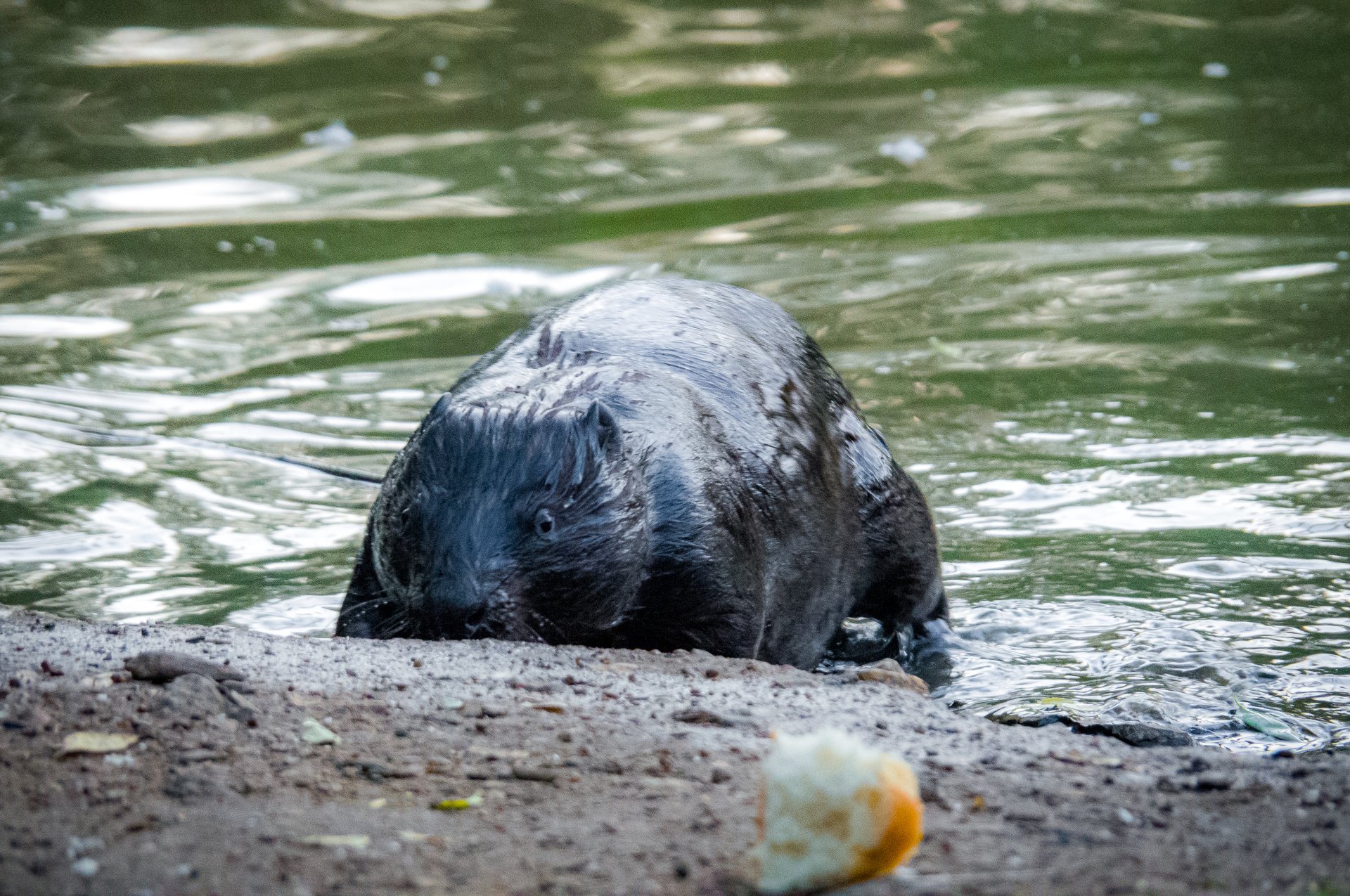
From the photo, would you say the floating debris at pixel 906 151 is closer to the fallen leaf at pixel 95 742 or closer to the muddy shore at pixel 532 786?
the muddy shore at pixel 532 786

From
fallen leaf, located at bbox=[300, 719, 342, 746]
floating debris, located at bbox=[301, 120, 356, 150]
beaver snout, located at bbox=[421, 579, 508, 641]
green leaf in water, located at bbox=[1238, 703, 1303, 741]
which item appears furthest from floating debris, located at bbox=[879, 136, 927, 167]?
fallen leaf, located at bbox=[300, 719, 342, 746]

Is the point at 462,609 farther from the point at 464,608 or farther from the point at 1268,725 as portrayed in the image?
the point at 1268,725

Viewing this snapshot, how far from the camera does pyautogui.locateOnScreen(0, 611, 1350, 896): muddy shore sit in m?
2.82

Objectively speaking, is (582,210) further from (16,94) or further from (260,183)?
(16,94)

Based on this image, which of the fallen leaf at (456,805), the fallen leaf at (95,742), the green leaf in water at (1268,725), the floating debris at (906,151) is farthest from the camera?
the floating debris at (906,151)

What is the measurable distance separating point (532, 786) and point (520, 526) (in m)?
1.17

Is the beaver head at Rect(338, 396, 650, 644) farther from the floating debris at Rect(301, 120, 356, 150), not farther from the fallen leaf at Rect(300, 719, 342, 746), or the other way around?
the floating debris at Rect(301, 120, 356, 150)

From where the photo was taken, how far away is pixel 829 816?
271cm

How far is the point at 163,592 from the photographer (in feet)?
20.4

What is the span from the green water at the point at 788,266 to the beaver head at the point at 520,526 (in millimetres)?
1396

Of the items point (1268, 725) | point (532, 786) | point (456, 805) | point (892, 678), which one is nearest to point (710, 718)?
point (532, 786)

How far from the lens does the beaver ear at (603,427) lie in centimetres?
447

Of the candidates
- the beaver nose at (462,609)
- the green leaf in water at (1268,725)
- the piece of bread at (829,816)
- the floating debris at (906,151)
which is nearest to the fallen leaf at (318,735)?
the beaver nose at (462,609)

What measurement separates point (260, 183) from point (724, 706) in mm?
10520
